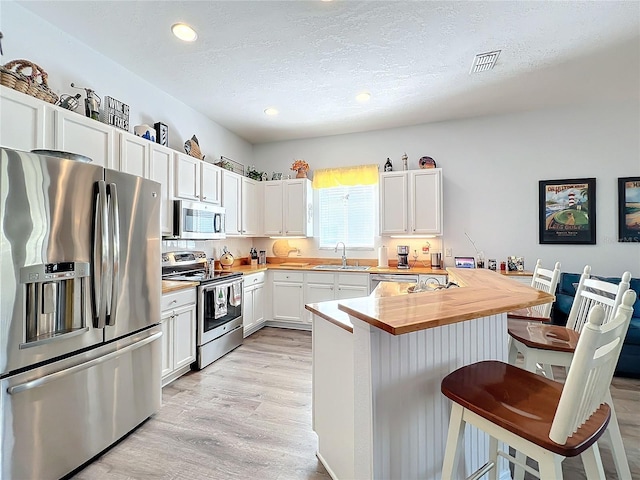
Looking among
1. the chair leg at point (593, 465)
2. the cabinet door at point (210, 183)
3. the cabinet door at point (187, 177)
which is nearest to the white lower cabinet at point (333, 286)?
the cabinet door at point (210, 183)

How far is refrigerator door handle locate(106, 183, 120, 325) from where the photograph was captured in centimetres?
177

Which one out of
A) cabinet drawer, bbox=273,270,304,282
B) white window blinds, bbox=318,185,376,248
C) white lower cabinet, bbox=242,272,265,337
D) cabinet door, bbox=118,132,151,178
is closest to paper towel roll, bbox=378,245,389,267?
white window blinds, bbox=318,185,376,248

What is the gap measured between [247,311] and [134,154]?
218 cm

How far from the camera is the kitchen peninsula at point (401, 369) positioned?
1104 millimetres

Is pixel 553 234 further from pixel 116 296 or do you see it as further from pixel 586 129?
pixel 116 296

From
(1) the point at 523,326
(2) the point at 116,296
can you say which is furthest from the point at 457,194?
(2) the point at 116,296

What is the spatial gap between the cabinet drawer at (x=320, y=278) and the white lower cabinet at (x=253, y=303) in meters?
0.69

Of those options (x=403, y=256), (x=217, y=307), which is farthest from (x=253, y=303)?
(x=403, y=256)

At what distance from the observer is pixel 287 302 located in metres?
4.15

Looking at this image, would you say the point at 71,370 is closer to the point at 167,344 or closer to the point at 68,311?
the point at 68,311

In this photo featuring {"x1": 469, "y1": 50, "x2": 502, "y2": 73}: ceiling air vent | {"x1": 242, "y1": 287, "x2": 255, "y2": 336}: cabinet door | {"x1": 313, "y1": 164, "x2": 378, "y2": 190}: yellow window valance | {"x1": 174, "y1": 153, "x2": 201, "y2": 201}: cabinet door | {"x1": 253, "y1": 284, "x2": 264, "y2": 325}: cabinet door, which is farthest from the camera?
{"x1": 313, "y1": 164, "x2": 378, "y2": 190}: yellow window valance

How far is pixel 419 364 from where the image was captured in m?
1.22

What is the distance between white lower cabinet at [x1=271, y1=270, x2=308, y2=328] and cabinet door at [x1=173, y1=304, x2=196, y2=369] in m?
1.52

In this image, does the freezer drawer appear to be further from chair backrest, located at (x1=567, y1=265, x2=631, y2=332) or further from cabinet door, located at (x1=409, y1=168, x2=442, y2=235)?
cabinet door, located at (x1=409, y1=168, x2=442, y2=235)
